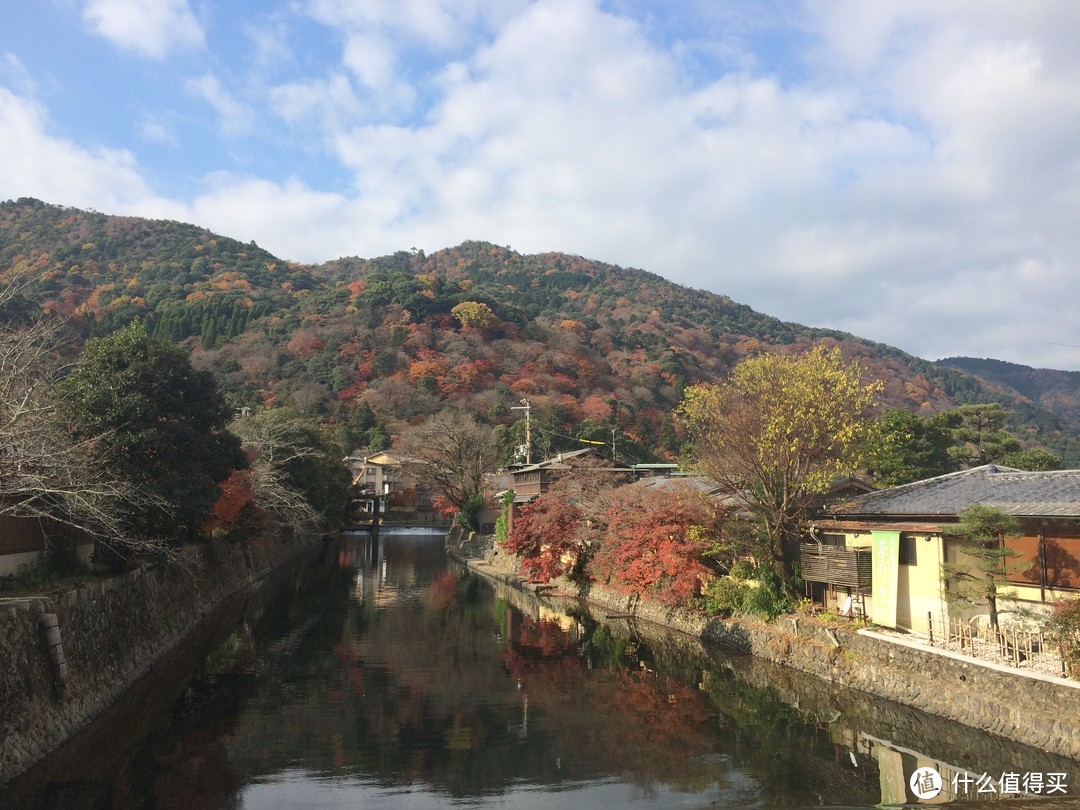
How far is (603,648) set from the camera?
24672 mm

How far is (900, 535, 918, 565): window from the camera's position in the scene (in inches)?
756

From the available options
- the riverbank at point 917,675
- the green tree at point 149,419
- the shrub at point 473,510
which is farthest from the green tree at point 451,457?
the green tree at point 149,419

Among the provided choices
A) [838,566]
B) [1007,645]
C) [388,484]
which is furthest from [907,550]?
[388,484]

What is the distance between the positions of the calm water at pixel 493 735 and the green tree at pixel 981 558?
137 inches

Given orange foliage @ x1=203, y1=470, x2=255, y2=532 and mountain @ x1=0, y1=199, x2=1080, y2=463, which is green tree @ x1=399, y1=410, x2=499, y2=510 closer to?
mountain @ x1=0, y1=199, x2=1080, y2=463

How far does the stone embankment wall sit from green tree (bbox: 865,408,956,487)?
34.9 metres

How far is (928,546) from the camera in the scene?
18719mm

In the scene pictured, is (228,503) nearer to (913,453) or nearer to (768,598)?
(768,598)

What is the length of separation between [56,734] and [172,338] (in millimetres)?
78375

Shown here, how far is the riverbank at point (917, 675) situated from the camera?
1310 centimetres

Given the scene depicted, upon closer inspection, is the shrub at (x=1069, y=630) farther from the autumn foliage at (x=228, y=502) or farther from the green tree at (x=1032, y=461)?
the green tree at (x=1032, y=461)

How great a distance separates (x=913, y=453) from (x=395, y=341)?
207 ft

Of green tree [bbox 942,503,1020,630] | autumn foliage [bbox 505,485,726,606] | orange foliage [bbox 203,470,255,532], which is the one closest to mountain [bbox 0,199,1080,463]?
autumn foliage [bbox 505,485,726,606]

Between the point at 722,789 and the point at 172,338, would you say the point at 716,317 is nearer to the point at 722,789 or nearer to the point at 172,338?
the point at 172,338
